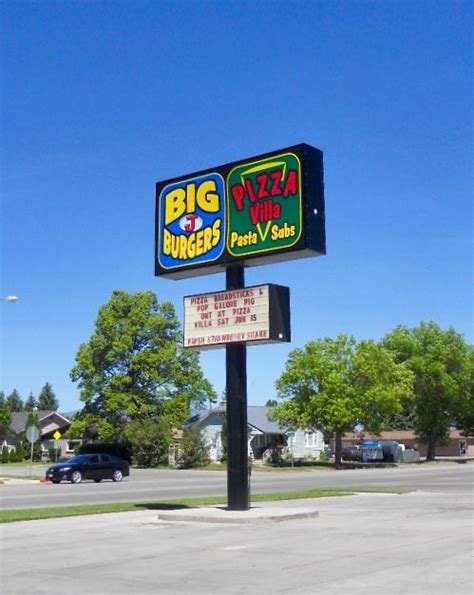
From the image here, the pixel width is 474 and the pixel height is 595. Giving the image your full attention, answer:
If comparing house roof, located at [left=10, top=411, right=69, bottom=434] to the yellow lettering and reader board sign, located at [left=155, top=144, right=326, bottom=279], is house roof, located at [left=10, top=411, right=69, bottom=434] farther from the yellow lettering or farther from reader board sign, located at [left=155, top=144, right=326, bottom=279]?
the yellow lettering

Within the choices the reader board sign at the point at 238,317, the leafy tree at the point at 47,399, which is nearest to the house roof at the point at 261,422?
the reader board sign at the point at 238,317

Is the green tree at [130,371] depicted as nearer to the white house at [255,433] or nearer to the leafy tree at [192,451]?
the leafy tree at [192,451]

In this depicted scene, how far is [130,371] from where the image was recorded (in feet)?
214

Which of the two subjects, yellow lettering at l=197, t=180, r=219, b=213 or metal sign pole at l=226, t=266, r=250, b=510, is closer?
metal sign pole at l=226, t=266, r=250, b=510

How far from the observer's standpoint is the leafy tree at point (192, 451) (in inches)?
2340

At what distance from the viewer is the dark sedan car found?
39.3 metres

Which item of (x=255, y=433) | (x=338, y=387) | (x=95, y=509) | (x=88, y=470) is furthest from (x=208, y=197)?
(x=255, y=433)

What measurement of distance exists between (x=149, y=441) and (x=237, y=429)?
43.2 meters

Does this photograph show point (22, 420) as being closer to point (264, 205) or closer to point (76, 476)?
point (76, 476)

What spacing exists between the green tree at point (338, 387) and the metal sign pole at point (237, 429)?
39.9 m

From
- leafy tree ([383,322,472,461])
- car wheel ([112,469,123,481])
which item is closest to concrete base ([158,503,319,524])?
car wheel ([112,469,123,481])

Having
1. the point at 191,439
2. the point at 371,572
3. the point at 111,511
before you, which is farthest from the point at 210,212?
the point at 191,439

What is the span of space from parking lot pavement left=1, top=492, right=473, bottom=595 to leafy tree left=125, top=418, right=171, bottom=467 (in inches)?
1646

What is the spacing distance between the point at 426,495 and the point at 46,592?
1990cm
